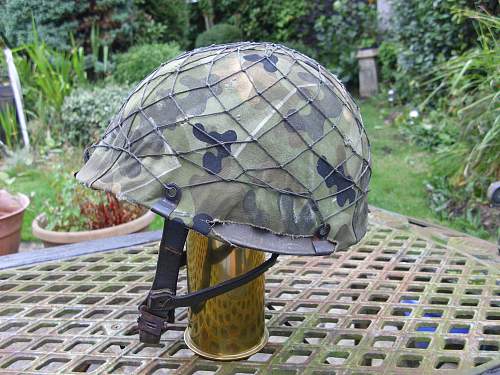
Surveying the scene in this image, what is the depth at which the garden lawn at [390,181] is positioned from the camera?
13.5ft

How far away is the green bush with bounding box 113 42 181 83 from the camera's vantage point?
654 cm

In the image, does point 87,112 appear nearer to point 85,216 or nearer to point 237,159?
point 85,216

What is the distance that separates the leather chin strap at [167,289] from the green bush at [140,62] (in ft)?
17.8

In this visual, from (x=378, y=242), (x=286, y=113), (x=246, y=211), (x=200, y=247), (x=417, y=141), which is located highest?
(x=286, y=113)

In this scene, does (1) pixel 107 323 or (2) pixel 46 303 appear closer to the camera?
(1) pixel 107 323

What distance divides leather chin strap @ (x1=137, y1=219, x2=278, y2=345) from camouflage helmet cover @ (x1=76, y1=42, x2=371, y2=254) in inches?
4.7

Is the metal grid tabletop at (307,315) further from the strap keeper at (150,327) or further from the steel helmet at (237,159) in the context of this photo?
the steel helmet at (237,159)

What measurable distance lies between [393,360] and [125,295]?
84cm

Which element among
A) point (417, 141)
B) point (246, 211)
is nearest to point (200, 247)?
point (246, 211)

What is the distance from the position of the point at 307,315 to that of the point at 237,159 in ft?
2.15

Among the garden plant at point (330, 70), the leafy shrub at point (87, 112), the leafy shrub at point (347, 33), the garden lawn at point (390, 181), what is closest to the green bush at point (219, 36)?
the garden plant at point (330, 70)

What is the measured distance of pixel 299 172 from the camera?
1184mm

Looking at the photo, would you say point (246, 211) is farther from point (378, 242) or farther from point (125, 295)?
point (378, 242)

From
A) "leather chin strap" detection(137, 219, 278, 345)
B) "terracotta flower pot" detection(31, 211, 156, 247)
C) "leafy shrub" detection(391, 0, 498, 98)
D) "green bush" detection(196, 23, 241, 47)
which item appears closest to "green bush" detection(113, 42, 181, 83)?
"green bush" detection(196, 23, 241, 47)
